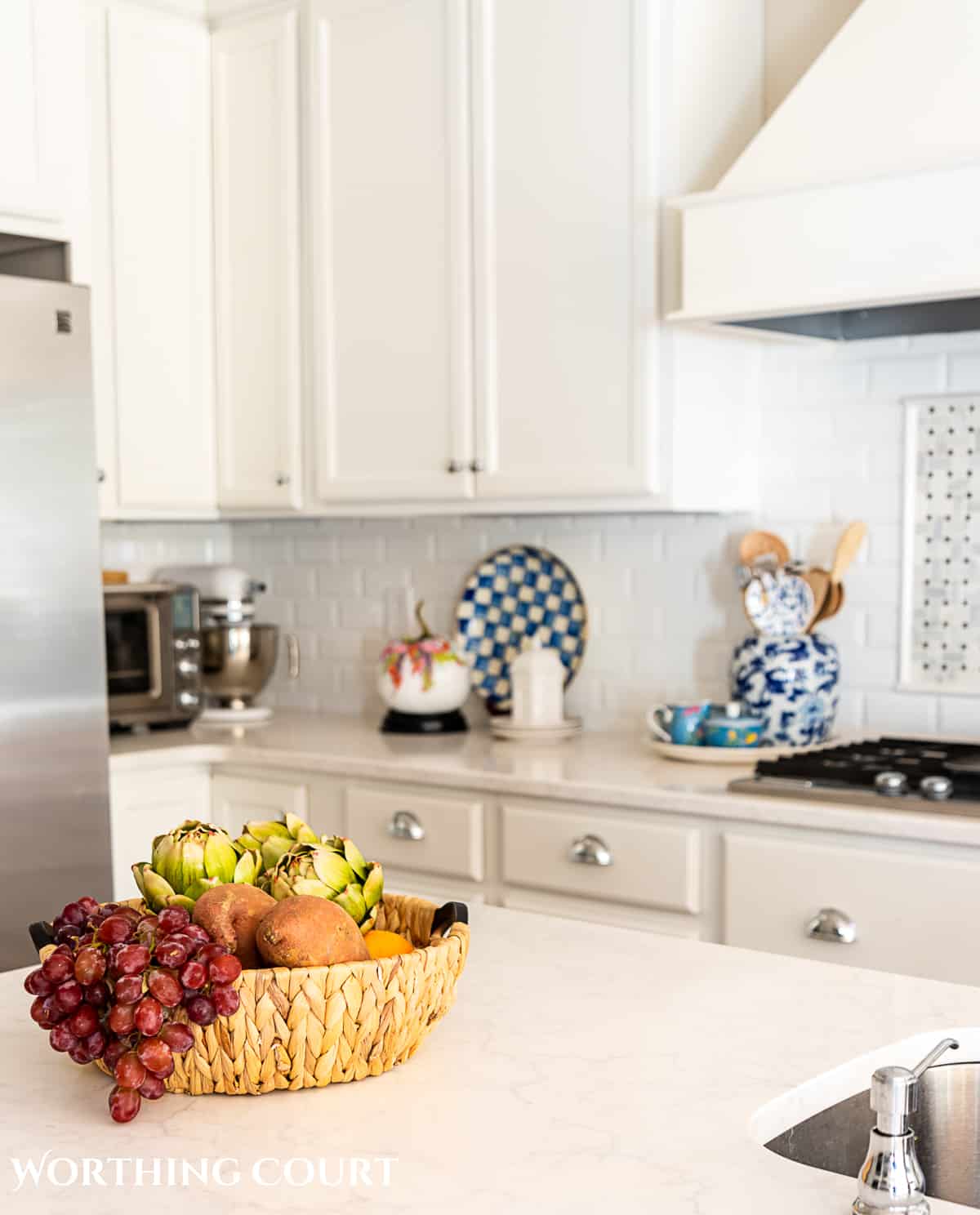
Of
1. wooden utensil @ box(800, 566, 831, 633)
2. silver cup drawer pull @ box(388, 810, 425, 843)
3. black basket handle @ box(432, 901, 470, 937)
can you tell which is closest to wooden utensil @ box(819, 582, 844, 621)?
wooden utensil @ box(800, 566, 831, 633)

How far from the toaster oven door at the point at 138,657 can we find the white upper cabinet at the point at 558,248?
33.8 inches

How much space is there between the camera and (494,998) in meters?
1.46

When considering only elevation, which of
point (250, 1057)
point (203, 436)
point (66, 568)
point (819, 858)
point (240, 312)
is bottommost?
point (819, 858)

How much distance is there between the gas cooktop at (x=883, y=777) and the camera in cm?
238

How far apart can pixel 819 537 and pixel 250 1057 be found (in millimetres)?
2187

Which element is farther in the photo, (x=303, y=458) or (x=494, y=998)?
(x=303, y=458)

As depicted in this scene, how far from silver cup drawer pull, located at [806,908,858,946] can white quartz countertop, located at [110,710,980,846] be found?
0.14 meters

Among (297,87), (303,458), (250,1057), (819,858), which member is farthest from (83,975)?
(297,87)

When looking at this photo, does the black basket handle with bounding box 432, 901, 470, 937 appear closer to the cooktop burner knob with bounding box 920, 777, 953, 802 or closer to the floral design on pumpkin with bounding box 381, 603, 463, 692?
the cooktop burner knob with bounding box 920, 777, 953, 802

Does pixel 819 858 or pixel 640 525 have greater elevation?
pixel 640 525

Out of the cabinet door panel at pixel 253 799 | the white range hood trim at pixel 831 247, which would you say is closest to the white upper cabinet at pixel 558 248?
the white range hood trim at pixel 831 247

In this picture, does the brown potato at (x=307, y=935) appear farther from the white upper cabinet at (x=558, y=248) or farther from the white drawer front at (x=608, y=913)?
the white upper cabinet at (x=558, y=248)

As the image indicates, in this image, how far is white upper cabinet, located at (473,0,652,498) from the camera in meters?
2.95

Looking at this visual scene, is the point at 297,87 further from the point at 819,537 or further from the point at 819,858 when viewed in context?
the point at 819,858
